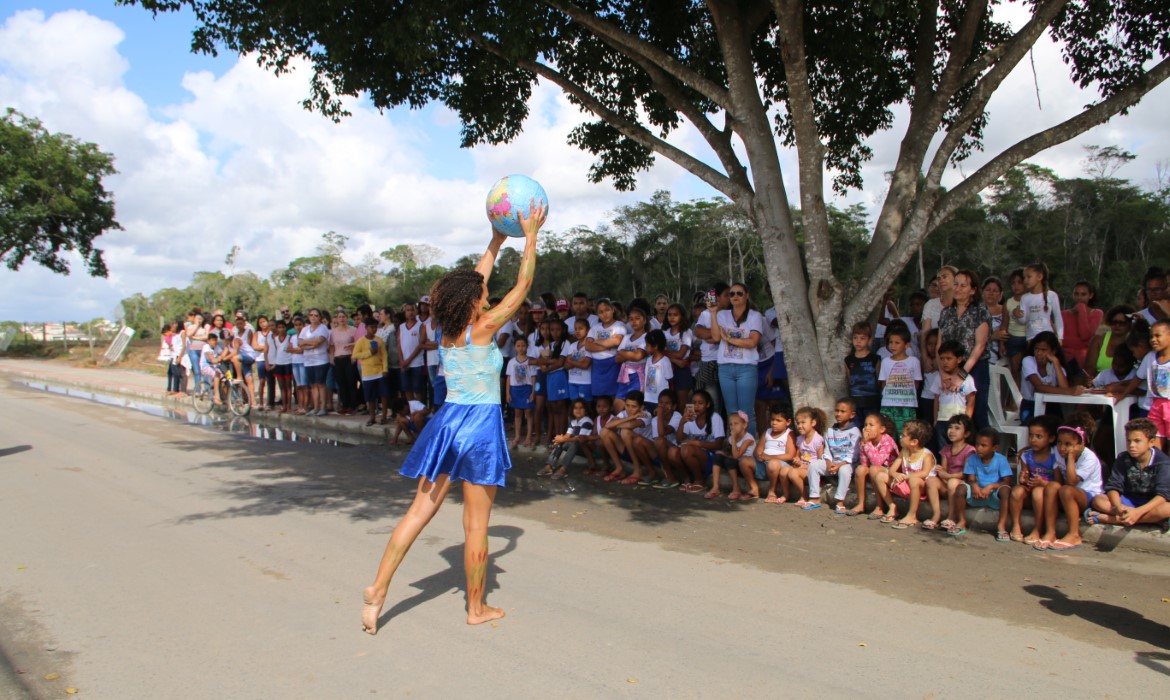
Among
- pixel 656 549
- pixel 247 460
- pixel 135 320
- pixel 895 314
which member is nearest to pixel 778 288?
pixel 895 314

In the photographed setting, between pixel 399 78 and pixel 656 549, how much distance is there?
8.01 m

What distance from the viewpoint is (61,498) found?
8180mm

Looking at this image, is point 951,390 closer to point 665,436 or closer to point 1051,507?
point 1051,507

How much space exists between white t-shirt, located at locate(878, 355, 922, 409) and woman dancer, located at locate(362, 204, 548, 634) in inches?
189

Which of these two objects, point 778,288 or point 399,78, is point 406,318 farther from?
point 778,288

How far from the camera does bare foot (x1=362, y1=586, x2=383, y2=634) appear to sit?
4441mm

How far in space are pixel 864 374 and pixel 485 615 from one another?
529cm

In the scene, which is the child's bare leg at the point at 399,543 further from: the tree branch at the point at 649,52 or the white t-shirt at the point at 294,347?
the white t-shirt at the point at 294,347

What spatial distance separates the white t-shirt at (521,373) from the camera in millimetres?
11011

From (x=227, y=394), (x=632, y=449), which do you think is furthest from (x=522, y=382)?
(x=227, y=394)

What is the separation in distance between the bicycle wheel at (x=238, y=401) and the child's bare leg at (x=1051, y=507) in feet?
46.6

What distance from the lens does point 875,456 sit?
24.5 ft

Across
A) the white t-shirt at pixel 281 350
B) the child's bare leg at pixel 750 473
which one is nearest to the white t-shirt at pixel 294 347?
the white t-shirt at pixel 281 350

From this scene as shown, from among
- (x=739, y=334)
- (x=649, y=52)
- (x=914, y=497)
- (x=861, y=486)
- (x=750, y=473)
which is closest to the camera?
(x=914, y=497)
